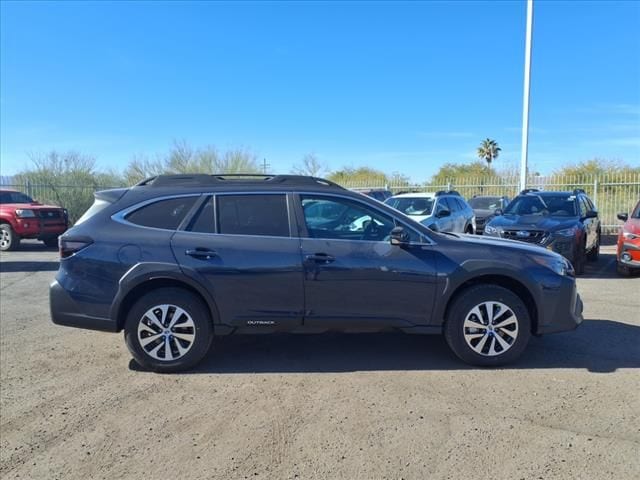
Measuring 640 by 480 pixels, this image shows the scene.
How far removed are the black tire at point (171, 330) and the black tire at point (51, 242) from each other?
12738mm

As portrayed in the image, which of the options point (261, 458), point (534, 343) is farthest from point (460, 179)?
point (261, 458)

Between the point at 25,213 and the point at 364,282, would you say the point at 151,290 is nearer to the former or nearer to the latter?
the point at 364,282

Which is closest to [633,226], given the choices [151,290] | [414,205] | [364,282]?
[414,205]

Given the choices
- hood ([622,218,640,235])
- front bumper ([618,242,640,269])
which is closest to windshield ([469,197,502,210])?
hood ([622,218,640,235])

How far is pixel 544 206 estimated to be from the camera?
36.0 feet

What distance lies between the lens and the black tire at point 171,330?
4.61m

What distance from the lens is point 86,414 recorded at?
391cm

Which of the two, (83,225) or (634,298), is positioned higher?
(83,225)

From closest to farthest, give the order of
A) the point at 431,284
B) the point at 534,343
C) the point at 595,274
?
the point at 431,284 < the point at 534,343 < the point at 595,274

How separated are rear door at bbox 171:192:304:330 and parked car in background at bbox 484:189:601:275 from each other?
20.9 feet

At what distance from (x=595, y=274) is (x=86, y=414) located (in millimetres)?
9881

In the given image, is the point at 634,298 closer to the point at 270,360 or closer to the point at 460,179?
the point at 270,360

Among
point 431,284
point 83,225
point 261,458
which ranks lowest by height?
point 261,458

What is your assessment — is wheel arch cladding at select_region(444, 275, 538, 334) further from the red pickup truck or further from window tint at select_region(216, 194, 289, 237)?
the red pickup truck
